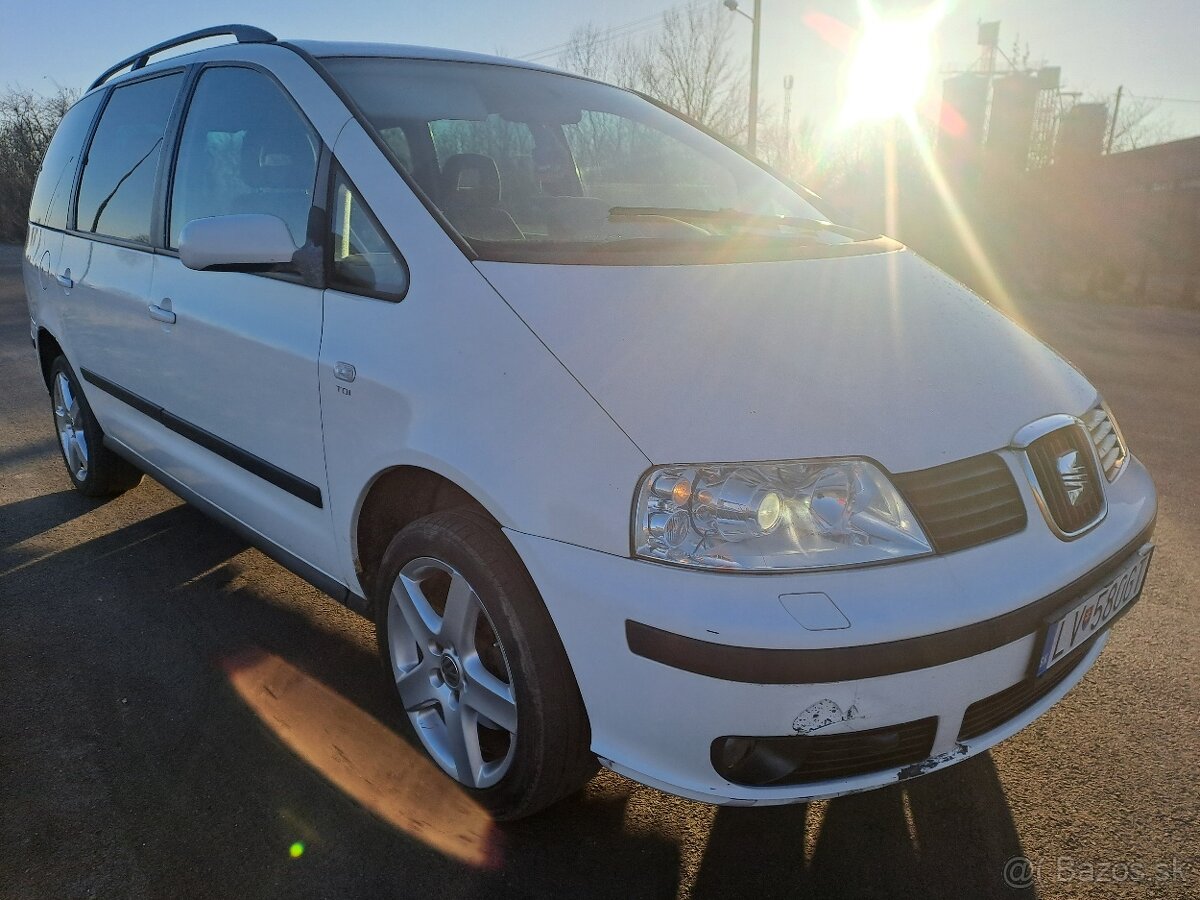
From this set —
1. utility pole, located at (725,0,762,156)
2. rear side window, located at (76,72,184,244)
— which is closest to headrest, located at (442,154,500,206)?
rear side window, located at (76,72,184,244)

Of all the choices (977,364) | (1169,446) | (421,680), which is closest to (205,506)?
(421,680)

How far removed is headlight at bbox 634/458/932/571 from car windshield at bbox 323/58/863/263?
2.42 ft

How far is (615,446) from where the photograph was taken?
1.73 metres

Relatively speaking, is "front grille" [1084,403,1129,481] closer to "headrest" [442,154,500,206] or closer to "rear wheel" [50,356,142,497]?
"headrest" [442,154,500,206]

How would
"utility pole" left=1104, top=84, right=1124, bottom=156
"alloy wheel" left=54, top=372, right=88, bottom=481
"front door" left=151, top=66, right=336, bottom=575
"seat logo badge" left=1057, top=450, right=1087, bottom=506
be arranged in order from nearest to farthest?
"seat logo badge" left=1057, top=450, right=1087, bottom=506, "front door" left=151, top=66, right=336, bottom=575, "alloy wheel" left=54, top=372, right=88, bottom=481, "utility pole" left=1104, top=84, right=1124, bottom=156

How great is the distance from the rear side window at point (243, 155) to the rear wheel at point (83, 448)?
1.48m

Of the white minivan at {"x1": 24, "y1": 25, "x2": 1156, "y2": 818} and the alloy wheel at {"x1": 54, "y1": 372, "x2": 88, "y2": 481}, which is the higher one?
the white minivan at {"x1": 24, "y1": 25, "x2": 1156, "y2": 818}

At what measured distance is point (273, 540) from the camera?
9.27 feet

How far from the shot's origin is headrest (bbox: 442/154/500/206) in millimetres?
2365

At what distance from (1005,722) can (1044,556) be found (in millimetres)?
361

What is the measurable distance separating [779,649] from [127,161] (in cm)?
337

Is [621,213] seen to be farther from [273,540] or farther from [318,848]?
[318,848]

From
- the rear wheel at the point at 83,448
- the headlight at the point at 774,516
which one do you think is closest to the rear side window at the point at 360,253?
the headlight at the point at 774,516

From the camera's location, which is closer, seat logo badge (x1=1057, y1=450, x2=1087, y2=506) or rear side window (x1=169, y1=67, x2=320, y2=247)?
seat logo badge (x1=1057, y1=450, x2=1087, y2=506)
